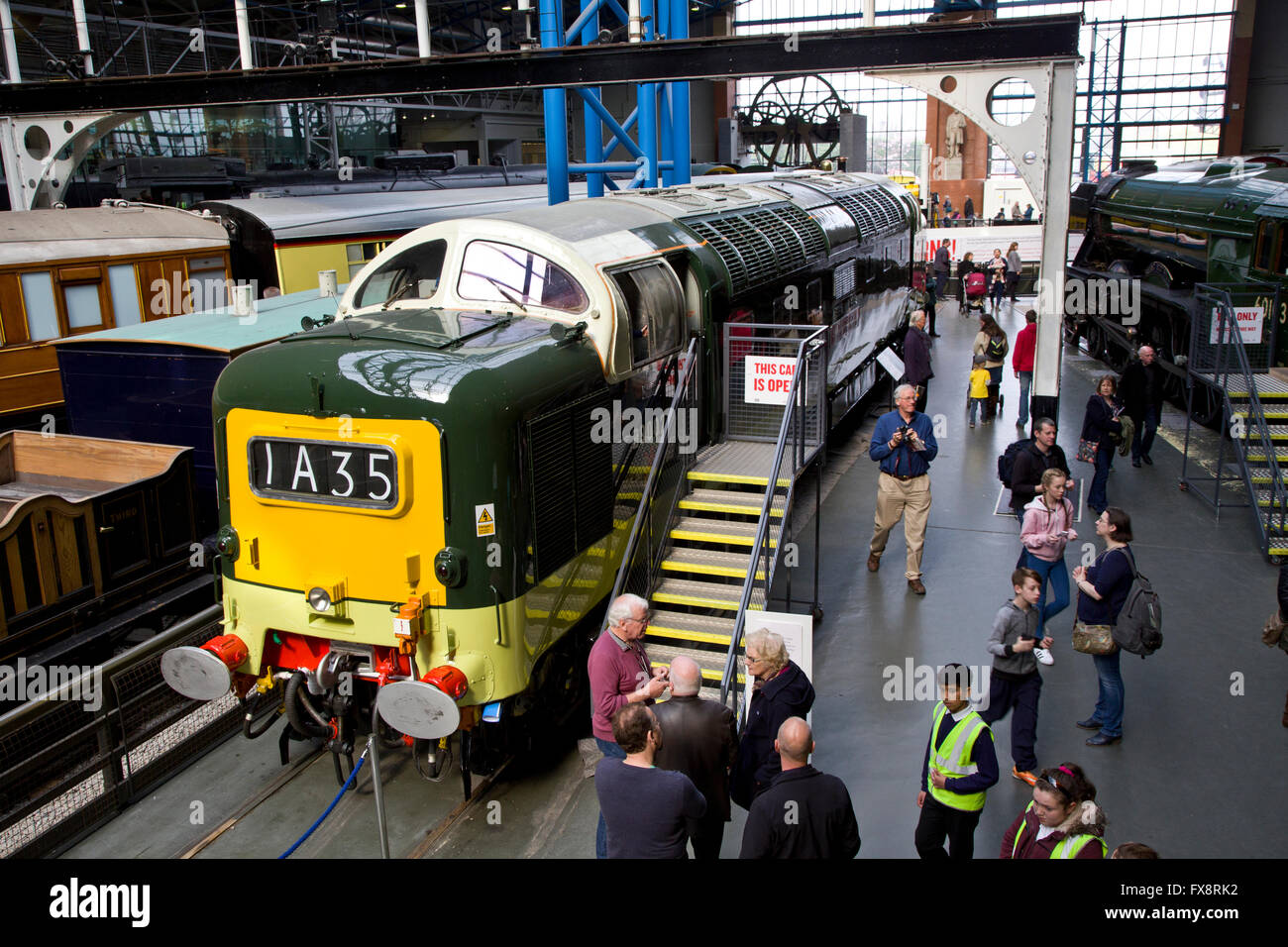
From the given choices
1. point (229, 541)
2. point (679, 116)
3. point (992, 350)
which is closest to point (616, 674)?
point (229, 541)

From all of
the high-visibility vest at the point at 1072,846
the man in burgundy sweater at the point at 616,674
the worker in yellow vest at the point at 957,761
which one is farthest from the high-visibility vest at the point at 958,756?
the man in burgundy sweater at the point at 616,674

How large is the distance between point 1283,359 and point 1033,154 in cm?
569

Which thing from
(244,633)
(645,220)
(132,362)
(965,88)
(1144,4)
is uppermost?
(1144,4)

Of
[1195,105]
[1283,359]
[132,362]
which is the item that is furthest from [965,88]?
[1195,105]

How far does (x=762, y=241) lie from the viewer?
10477 millimetres

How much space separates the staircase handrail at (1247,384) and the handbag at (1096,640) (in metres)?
4.65

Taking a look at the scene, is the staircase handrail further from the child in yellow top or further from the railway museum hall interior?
the child in yellow top

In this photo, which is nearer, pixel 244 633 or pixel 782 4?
pixel 244 633

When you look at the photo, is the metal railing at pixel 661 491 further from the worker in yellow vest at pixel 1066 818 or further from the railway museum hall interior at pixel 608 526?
the worker in yellow vest at pixel 1066 818

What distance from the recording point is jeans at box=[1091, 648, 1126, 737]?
7.23m

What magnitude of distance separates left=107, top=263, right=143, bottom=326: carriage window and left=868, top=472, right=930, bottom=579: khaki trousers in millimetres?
9262

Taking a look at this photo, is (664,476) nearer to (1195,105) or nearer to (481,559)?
(481,559)

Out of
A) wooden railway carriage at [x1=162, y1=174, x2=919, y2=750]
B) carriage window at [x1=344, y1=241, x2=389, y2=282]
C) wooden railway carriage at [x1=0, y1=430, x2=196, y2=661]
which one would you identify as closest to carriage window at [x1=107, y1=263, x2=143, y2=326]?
carriage window at [x1=344, y1=241, x2=389, y2=282]

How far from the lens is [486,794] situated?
7074 millimetres
